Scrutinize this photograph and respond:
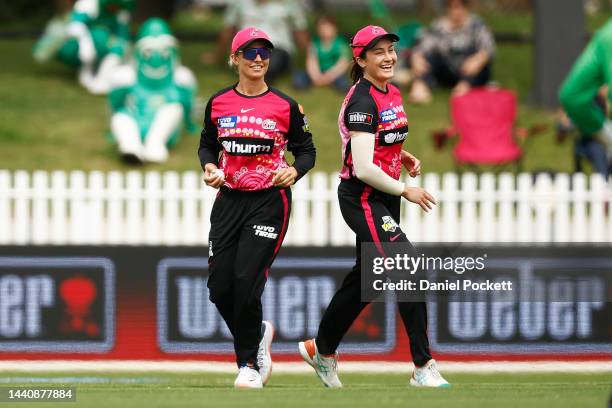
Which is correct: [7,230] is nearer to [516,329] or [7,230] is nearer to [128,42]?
[516,329]

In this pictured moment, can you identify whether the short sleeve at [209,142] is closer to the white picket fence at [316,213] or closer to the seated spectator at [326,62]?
the white picket fence at [316,213]

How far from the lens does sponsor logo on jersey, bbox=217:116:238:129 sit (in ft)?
25.3

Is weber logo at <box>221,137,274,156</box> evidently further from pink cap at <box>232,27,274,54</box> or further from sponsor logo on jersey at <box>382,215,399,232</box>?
sponsor logo on jersey at <box>382,215,399,232</box>

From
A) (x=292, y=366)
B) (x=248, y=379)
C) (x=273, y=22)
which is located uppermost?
(x=273, y=22)

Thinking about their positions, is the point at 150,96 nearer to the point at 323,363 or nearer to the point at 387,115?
the point at 323,363

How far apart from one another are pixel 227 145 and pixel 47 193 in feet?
14.8

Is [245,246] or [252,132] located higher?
[252,132]

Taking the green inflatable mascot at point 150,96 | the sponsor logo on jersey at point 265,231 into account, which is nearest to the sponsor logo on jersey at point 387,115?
the sponsor logo on jersey at point 265,231

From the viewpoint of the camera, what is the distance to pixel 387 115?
7.61 metres

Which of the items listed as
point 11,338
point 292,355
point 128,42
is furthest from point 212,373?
point 128,42

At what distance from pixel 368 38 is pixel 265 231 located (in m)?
1.20

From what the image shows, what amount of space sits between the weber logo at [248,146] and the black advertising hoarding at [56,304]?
3.67 meters

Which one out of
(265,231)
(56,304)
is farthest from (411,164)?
(56,304)

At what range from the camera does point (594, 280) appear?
11.3 meters
